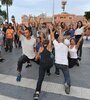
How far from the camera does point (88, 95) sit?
823cm

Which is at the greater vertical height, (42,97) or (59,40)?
(59,40)

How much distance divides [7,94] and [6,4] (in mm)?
51862

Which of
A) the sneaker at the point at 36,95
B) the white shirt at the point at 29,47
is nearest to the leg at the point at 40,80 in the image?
the sneaker at the point at 36,95

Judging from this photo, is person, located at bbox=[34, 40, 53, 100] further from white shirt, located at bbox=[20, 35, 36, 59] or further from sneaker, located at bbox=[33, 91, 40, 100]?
white shirt, located at bbox=[20, 35, 36, 59]

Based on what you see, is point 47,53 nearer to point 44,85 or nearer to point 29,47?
point 29,47

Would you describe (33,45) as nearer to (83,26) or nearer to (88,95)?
(88,95)

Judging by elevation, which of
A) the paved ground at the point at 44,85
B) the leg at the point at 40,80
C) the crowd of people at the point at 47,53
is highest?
the crowd of people at the point at 47,53

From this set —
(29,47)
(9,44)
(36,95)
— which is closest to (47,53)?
(36,95)

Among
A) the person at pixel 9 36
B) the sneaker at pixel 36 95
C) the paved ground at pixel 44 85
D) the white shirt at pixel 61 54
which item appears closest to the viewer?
the sneaker at pixel 36 95

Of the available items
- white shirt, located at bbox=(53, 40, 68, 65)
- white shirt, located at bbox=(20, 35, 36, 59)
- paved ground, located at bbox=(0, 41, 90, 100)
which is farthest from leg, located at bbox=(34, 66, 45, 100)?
white shirt, located at bbox=(20, 35, 36, 59)

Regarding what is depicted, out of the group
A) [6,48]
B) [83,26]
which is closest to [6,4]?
[6,48]

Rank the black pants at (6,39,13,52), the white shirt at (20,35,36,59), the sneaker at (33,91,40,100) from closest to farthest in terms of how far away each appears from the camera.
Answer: the sneaker at (33,91,40,100) < the white shirt at (20,35,36,59) < the black pants at (6,39,13,52)

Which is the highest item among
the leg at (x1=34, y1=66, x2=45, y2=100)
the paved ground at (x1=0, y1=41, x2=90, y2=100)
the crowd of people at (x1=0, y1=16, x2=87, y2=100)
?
the crowd of people at (x1=0, y1=16, x2=87, y2=100)

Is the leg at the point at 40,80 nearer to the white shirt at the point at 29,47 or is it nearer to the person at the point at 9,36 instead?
the white shirt at the point at 29,47
